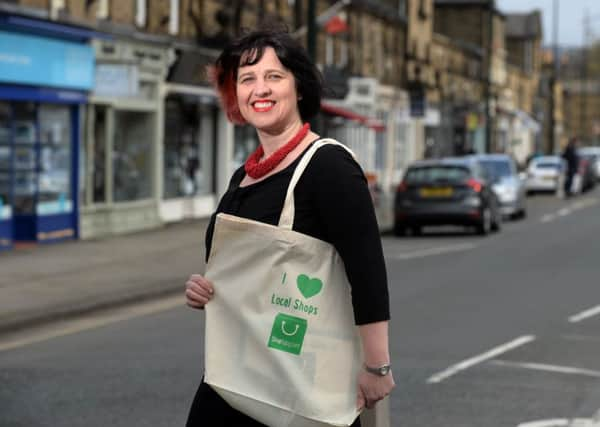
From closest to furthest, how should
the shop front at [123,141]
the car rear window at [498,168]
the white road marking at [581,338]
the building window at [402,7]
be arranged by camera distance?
the white road marking at [581,338], the shop front at [123,141], the car rear window at [498,168], the building window at [402,7]

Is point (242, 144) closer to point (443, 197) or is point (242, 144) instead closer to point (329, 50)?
point (443, 197)

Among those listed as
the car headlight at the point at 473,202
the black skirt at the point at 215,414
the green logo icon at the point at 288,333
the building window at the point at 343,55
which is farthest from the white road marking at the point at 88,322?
the building window at the point at 343,55

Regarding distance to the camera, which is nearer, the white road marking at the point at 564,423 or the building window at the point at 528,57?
the white road marking at the point at 564,423

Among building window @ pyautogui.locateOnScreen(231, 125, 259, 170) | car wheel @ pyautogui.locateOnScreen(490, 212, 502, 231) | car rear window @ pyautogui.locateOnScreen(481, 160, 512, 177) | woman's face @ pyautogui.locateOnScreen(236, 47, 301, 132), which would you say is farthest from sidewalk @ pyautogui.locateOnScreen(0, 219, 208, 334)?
car rear window @ pyautogui.locateOnScreen(481, 160, 512, 177)

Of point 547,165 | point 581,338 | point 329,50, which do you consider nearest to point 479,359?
point 581,338

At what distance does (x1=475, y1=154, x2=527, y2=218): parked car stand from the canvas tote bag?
28665mm

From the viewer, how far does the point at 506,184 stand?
32750mm

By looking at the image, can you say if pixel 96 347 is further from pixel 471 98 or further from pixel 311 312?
pixel 471 98

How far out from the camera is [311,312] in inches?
148

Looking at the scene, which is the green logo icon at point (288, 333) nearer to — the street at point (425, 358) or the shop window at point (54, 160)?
the street at point (425, 358)

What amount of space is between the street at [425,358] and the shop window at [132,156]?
783 cm

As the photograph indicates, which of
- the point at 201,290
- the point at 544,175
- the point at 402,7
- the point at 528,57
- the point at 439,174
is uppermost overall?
the point at 528,57

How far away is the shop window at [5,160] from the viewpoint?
20797 millimetres

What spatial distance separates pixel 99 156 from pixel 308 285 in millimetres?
20911
